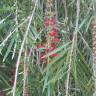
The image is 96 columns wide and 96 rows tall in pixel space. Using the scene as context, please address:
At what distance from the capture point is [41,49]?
1511 mm

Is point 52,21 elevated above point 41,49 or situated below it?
above

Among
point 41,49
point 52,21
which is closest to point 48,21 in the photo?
point 52,21

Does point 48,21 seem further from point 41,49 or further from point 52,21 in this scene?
point 41,49

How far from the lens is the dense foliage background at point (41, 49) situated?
1.34 meters

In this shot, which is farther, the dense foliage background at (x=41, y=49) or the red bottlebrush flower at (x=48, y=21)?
the red bottlebrush flower at (x=48, y=21)

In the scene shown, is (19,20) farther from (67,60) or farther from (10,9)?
(67,60)

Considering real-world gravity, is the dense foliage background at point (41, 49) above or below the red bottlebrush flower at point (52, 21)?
below

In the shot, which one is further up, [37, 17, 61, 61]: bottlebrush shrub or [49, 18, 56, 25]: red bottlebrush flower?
[49, 18, 56, 25]: red bottlebrush flower

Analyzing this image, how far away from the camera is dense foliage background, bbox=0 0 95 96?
4.39 ft

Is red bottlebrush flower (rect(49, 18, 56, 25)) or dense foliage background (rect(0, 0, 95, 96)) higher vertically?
red bottlebrush flower (rect(49, 18, 56, 25))

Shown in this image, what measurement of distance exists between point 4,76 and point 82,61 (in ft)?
2.06

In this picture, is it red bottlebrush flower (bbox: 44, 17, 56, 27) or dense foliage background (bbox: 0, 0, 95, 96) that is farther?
red bottlebrush flower (bbox: 44, 17, 56, 27)

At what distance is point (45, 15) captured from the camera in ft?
5.12

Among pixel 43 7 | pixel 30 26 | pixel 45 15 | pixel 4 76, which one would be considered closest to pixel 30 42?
pixel 30 26
